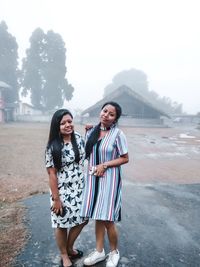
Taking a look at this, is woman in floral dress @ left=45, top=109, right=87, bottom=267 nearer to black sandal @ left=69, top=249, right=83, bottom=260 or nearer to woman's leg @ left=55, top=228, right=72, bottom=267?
woman's leg @ left=55, top=228, right=72, bottom=267

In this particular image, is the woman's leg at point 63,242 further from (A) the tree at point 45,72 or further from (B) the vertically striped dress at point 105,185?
(A) the tree at point 45,72

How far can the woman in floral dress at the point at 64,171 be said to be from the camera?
9.40 ft

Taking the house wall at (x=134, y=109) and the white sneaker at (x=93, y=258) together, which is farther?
the house wall at (x=134, y=109)

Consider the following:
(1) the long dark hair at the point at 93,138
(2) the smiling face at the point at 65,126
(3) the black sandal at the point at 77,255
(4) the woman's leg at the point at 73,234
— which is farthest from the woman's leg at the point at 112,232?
(2) the smiling face at the point at 65,126

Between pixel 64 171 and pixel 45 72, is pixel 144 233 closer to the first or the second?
pixel 64 171

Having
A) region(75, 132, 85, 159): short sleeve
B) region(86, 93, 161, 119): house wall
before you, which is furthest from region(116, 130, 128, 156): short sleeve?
region(86, 93, 161, 119): house wall

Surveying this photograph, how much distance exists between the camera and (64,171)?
2.93 m

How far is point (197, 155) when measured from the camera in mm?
13719

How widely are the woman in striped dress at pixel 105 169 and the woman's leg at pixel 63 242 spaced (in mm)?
327

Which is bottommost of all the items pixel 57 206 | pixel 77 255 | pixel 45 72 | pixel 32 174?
pixel 32 174

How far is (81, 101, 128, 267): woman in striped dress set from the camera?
9.68 feet

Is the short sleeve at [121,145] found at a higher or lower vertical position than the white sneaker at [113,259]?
higher

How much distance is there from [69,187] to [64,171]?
187 mm

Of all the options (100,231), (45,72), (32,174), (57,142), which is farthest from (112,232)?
(45,72)
